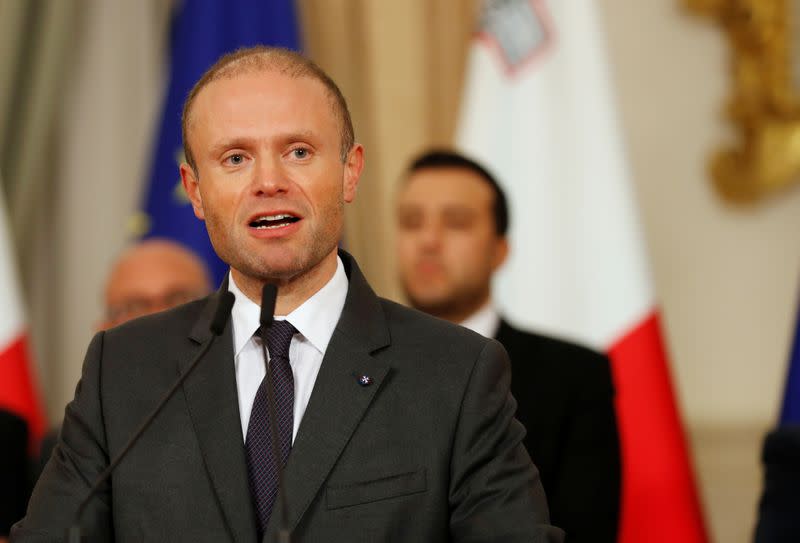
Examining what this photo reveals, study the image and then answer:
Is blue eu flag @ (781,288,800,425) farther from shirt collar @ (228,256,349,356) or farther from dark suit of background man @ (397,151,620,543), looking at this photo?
shirt collar @ (228,256,349,356)

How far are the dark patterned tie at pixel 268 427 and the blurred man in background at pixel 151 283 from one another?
7.51ft

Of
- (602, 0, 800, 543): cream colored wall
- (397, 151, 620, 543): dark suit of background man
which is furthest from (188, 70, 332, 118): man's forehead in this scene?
(602, 0, 800, 543): cream colored wall

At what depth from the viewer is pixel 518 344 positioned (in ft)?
11.2

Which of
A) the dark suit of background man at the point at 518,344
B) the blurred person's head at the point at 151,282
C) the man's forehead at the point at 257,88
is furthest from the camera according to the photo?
the blurred person's head at the point at 151,282

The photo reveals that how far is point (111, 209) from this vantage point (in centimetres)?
523

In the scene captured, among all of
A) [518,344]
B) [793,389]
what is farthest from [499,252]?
[793,389]

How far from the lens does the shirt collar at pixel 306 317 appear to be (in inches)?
71.5

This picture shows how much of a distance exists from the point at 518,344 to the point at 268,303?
6.06 feet

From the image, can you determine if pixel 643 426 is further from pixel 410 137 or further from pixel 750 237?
pixel 410 137

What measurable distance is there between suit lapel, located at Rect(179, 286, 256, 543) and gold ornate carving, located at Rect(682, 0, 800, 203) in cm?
337

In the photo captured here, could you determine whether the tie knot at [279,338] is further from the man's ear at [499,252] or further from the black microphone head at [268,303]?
the man's ear at [499,252]

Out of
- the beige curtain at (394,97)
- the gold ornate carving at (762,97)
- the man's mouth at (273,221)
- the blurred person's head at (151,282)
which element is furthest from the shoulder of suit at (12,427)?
the gold ornate carving at (762,97)

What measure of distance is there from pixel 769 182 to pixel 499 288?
110cm

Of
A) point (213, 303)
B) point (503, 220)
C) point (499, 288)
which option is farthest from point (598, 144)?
point (213, 303)
